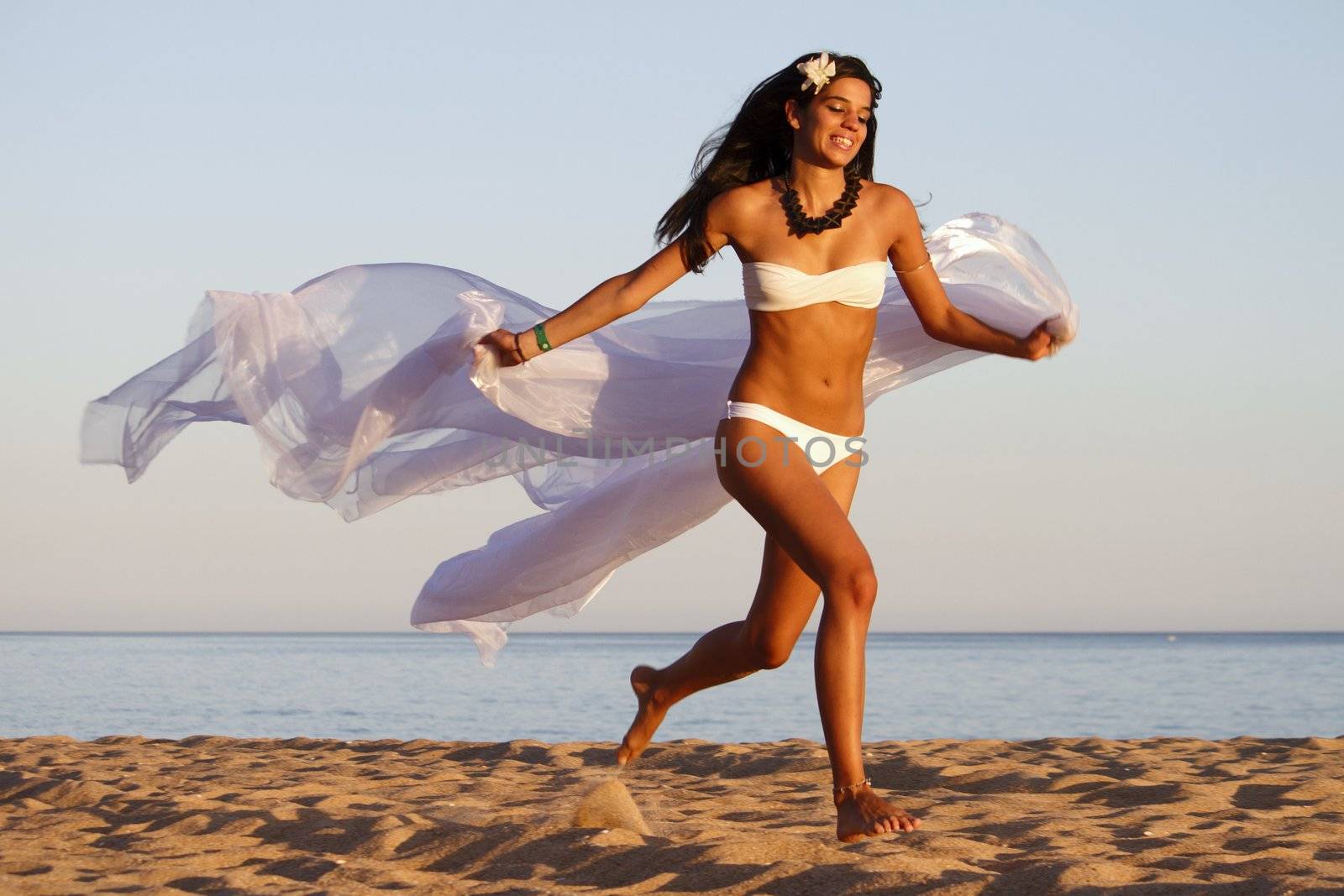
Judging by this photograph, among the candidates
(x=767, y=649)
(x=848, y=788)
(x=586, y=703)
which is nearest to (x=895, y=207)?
(x=767, y=649)

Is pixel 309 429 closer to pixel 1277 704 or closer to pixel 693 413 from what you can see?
pixel 693 413

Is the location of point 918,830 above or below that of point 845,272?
below

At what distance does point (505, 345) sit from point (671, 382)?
3.01 feet

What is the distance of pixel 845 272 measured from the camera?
12.9ft

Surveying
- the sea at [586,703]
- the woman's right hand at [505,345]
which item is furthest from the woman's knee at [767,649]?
the sea at [586,703]

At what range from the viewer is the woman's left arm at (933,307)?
13.6 ft

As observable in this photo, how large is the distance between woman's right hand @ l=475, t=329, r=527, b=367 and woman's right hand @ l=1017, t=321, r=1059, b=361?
158 centimetres

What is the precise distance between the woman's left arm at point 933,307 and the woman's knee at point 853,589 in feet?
3.66

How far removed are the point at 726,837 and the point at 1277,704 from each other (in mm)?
15114

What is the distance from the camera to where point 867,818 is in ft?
11.6

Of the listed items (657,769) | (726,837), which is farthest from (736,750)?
(726,837)

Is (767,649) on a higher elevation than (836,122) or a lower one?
lower

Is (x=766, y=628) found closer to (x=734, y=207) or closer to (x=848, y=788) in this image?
(x=848, y=788)

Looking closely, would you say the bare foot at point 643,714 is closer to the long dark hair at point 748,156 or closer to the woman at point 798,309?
the woman at point 798,309
